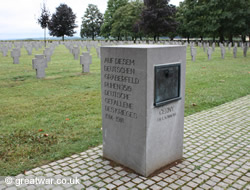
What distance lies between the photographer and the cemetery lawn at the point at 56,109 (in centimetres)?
468

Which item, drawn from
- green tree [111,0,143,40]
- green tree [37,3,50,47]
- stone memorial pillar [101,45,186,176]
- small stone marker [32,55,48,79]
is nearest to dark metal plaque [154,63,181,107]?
stone memorial pillar [101,45,186,176]

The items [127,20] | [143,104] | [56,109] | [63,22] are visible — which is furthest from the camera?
[63,22]

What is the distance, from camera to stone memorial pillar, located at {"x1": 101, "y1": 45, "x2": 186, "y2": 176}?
12.5ft

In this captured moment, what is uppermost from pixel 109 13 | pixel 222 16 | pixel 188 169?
pixel 109 13

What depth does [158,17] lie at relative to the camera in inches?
2016

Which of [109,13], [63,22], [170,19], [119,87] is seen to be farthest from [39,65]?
[63,22]

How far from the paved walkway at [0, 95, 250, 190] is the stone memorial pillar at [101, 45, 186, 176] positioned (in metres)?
0.23

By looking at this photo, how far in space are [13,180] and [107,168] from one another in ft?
4.28

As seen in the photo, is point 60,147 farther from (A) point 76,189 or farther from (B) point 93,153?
(A) point 76,189

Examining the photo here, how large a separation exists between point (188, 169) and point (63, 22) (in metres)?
74.8

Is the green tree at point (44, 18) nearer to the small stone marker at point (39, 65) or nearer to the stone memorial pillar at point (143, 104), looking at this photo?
the small stone marker at point (39, 65)

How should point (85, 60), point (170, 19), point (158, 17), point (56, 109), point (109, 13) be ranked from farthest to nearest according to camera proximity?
point (109, 13) → point (170, 19) → point (158, 17) → point (85, 60) → point (56, 109)

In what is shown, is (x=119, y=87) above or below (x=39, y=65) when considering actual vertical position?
above

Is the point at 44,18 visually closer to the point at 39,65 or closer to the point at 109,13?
the point at 109,13
